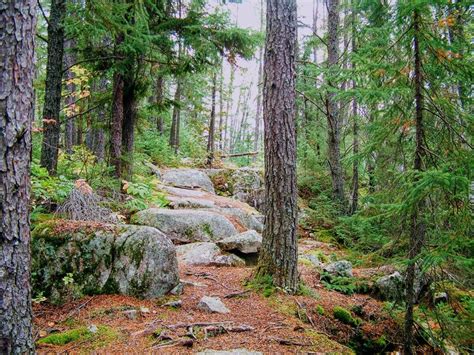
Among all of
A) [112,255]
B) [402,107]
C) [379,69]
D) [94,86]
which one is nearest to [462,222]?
[402,107]

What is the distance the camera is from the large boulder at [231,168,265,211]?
13.7m

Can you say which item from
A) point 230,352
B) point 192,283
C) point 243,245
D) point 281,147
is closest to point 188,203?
point 243,245

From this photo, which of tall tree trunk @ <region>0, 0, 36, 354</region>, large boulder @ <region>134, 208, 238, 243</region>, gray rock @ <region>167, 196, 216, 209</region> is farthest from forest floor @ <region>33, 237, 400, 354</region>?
gray rock @ <region>167, 196, 216, 209</region>

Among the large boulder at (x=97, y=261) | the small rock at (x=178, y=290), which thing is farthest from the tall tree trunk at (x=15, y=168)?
the small rock at (x=178, y=290)

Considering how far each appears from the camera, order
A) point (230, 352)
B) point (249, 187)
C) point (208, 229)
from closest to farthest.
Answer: point (230, 352)
point (208, 229)
point (249, 187)

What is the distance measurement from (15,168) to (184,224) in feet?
19.4

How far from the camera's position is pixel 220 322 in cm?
361

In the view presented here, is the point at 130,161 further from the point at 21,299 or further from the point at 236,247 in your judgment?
the point at 21,299

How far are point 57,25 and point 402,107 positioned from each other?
588 cm

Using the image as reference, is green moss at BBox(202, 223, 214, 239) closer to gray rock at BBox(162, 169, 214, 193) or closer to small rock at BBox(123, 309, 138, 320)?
small rock at BBox(123, 309, 138, 320)

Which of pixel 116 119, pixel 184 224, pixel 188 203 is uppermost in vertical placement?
pixel 116 119

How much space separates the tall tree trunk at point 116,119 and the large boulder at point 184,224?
1415 millimetres

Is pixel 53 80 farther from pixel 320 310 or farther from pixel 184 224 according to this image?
pixel 320 310

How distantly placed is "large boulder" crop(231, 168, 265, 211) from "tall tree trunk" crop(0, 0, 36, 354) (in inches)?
451
